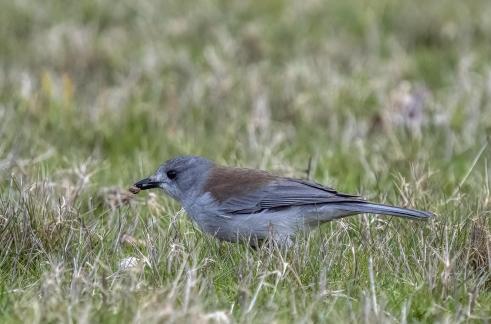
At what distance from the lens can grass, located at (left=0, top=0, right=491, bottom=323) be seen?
4.54 m

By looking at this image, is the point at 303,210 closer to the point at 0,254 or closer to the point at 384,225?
the point at 384,225

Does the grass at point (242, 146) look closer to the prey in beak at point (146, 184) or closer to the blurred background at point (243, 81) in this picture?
the blurred background at point (243, 81)

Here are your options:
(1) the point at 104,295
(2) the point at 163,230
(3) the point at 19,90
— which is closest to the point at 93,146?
(3) the point at 19,90

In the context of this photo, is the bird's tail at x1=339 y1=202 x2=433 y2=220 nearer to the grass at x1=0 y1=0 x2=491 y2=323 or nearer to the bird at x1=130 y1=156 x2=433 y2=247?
the bird at x1=130 y1=156 x2=433 y2=247

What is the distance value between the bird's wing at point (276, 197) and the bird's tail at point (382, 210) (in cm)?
19

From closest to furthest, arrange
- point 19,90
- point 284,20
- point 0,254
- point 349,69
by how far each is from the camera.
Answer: point 0,254
point 19,90
point 349,69
point 284,20

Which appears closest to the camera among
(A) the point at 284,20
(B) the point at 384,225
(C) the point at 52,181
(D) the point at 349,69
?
(B) the point at 384,225

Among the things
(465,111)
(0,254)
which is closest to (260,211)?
(0,254)

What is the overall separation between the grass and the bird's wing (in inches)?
8.6

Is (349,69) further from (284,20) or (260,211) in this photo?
(260,211)

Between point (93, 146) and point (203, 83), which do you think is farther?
point (203, 83)

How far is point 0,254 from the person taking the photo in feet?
16.9

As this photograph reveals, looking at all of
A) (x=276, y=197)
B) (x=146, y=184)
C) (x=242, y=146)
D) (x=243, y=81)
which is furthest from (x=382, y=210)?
(x=243, y=81)

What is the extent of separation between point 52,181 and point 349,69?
4351mm
